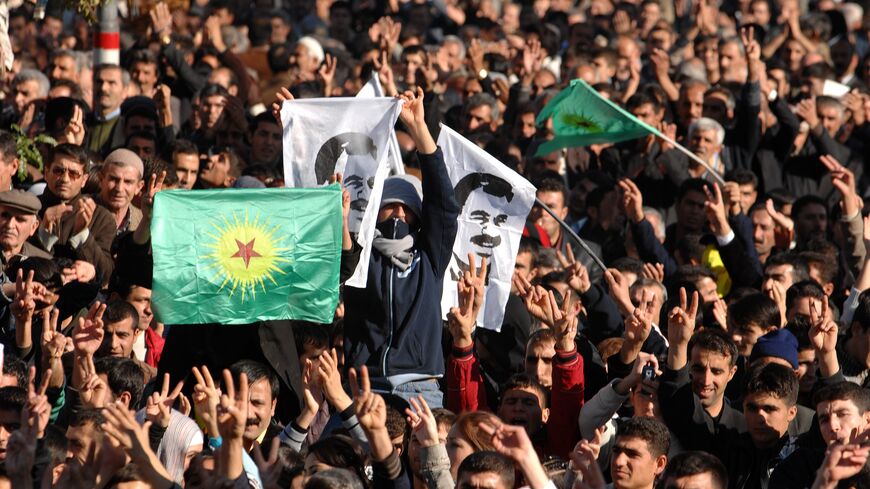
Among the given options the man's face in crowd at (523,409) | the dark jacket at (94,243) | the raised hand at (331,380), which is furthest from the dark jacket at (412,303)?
the dark jacket at (94,243)

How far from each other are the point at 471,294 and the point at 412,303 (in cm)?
30

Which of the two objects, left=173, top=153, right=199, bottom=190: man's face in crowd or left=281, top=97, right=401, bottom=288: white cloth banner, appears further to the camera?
left=173, top=153, right=199, bottom=190: man's face in crowd

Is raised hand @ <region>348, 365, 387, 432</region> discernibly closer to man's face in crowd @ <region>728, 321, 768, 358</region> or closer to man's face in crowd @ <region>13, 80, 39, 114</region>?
man's face in crowd @ <region>728, 321, 768, 358</region>

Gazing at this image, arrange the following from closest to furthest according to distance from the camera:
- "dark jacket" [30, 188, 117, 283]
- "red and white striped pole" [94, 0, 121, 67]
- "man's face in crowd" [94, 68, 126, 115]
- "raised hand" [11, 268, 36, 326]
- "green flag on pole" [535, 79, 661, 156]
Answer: "raised hand" [11, 268, 36, 326] < "dark jacket" [30, 188, 117, 283] < "green flag on pole" [535, 79, 661, 156] < "man's face in crowd" [94, 68, 126, 115] < "red and white striped pole" [94, 0, 121, 67]

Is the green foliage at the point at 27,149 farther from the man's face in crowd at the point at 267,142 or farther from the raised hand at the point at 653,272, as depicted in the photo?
the raised hand at the point at 653,272

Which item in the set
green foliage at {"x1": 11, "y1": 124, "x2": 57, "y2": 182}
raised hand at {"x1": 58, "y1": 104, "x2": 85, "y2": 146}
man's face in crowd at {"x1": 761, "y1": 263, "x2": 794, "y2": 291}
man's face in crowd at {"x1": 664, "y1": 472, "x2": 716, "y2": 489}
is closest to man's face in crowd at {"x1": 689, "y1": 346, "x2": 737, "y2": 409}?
man's face in crowd at {"x1": 664, "y1": 472, "x2": 716, "y2": 489}

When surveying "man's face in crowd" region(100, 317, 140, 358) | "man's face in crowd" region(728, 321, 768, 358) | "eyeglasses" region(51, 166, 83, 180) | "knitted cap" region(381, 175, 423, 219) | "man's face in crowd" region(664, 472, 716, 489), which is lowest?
"man's face in crowd" region(100, 317, 140, 358)

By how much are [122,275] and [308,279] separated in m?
1.35

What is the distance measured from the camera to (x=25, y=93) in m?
13.9

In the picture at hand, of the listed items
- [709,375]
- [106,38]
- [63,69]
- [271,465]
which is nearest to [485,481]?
[271,465]

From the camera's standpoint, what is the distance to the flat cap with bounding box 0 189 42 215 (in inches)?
388

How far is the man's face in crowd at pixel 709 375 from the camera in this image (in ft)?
27.8

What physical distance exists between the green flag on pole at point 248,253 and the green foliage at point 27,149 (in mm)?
2571

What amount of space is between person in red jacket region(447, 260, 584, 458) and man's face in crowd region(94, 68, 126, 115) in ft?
17.6
